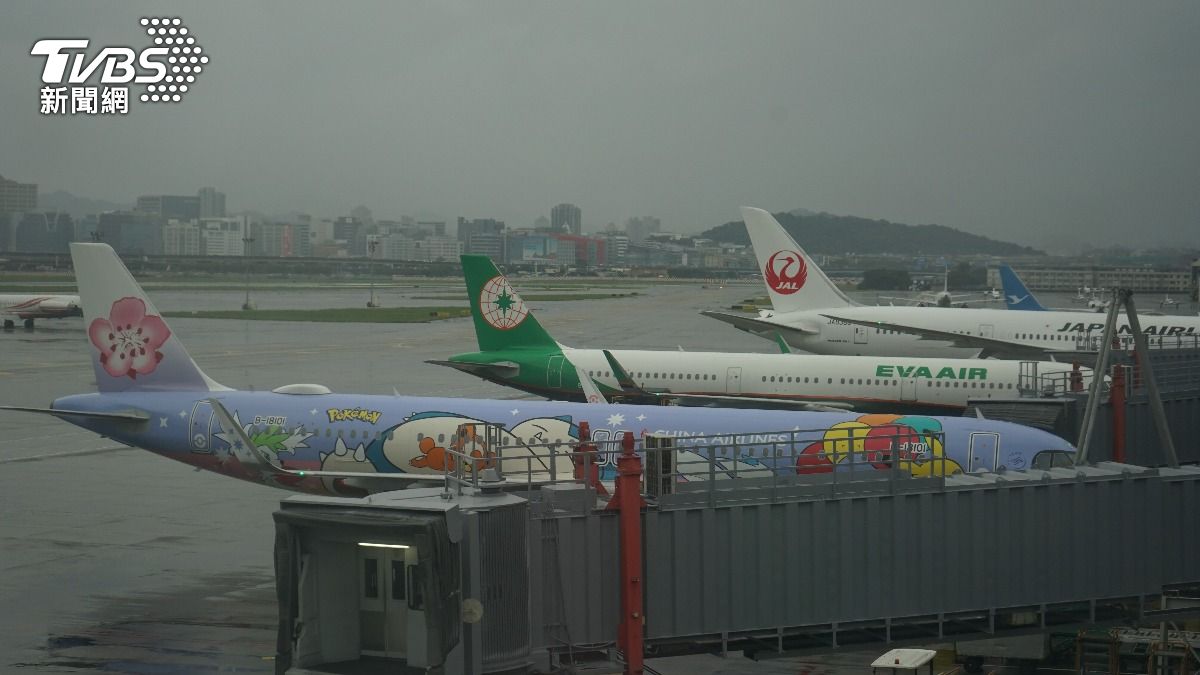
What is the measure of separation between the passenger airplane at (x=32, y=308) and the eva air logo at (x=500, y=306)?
6804cm

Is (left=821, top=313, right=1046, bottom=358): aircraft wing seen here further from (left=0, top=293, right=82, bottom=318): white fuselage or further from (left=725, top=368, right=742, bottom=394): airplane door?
(left=0, top=293, right=82, bottom=318): white fuselage

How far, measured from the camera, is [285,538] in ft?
44.4

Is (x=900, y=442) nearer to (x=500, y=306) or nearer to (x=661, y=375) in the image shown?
A: (x=661, y=375)

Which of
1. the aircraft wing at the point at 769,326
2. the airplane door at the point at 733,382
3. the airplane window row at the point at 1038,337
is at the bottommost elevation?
the airplane door at the point at 733,382

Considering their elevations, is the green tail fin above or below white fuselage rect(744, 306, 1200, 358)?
above

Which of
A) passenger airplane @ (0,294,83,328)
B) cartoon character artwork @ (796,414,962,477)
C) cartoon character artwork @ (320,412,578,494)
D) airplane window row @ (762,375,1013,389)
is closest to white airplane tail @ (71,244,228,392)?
cartoon character artwork @ (320,412,578,494)

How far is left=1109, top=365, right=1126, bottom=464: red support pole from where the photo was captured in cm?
2730

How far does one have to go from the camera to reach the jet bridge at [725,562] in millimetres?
13422

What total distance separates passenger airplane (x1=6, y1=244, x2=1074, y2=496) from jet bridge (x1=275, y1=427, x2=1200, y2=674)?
843 centimetres

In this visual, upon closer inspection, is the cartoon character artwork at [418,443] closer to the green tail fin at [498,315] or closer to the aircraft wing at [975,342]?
the green tail fin at [498,315]

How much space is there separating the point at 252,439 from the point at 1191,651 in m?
21.7

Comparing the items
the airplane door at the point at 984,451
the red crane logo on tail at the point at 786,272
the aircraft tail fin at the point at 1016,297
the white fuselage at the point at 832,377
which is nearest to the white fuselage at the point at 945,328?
the red crane logo on tail at the point at 786,272

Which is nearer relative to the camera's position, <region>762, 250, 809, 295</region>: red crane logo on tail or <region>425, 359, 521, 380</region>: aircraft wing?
<region>425, 359, 521, 380</region>: aircraft wing

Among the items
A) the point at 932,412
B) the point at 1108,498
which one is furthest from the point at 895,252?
the point at 1108,498
